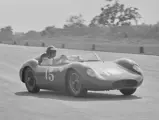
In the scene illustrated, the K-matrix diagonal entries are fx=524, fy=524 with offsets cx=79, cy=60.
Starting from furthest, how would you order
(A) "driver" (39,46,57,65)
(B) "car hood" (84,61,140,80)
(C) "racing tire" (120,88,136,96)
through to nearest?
(A) "driver" (39,46,57,65) → (C) "racing tire" (120,88,136,96) → (B) "car hood" (84,61,140,80)

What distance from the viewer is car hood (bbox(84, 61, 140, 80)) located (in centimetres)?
1215

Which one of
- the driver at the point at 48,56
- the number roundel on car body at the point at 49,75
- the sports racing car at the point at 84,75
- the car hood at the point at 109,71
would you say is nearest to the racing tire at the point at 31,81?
the sports racing car at the point at 84,75

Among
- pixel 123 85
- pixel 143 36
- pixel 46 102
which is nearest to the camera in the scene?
pixel 46 102

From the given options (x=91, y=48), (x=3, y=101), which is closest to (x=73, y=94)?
(x=3, y=101)

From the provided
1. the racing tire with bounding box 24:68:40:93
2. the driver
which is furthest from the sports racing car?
the driver

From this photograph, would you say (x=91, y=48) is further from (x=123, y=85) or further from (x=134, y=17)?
(x=134, y=17)

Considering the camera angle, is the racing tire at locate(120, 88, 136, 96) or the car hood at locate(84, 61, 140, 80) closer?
the car hood at locate(84, 61, 140, 80)

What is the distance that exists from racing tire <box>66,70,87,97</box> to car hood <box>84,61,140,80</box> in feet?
1.33

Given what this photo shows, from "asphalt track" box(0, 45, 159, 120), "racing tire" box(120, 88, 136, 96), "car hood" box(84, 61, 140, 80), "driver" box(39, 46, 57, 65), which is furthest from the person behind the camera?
"driver" box(39, 46, 57, 65)

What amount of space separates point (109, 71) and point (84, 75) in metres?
0.65

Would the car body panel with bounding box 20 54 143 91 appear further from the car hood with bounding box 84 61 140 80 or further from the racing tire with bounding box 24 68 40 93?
the racing tire with bounding box 24 68 40 93

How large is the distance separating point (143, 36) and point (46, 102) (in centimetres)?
6820

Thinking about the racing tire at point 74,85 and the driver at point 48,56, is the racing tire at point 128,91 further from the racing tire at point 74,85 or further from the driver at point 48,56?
the driver at point 48,56

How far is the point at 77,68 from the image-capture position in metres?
12.3
